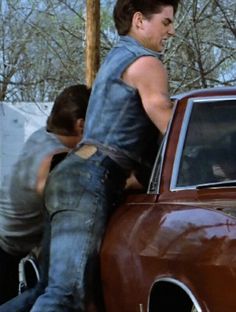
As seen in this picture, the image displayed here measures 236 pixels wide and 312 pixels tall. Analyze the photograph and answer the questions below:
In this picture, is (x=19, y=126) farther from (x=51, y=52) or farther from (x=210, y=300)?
(x=210, y=300)

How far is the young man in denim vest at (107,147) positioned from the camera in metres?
3.88

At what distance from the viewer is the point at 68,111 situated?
4.92 metres

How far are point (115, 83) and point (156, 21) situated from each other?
1.30 feet

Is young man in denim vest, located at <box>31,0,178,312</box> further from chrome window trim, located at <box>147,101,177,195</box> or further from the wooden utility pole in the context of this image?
the wooden utility pole

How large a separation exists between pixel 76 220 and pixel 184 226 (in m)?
0.77

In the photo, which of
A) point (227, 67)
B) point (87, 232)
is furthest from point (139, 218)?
point (227, 67)

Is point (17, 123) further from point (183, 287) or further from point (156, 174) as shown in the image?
point (183, 287)

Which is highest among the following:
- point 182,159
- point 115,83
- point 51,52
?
point 51,52

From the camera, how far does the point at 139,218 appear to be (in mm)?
3701

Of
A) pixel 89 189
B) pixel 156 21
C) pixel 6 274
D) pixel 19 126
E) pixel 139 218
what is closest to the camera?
pixel 139 218

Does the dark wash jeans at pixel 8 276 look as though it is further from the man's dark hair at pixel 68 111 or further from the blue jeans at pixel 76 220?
the blue jeans at pixel 76 220

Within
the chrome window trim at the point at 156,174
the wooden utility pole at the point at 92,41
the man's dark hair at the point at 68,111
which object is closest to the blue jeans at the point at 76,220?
the chrome window trim at the point at 156,174

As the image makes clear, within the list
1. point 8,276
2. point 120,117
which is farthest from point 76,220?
point 8,276

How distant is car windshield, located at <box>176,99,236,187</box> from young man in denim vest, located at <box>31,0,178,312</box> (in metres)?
0.16
